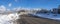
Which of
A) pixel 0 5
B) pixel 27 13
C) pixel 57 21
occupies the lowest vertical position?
pixel 57 21

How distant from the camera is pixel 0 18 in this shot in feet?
5.22

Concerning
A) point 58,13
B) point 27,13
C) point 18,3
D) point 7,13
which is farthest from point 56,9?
point 7,13

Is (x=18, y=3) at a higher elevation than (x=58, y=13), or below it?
higher

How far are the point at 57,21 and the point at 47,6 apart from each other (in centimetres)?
21

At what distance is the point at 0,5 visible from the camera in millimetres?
1586

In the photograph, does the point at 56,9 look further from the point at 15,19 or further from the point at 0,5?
the point at 0,5

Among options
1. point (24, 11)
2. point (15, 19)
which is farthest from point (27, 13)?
point (15, 19)

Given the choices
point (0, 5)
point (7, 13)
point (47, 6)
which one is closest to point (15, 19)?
point (7, 13)

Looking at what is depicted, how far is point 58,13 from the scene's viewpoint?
5.11ft

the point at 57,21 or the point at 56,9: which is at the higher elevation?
the point at 56,9

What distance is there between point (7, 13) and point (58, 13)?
1.94 feet

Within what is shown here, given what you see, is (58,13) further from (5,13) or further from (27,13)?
(5,13)

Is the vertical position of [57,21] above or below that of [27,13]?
below

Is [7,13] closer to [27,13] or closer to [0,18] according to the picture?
[0,18]
